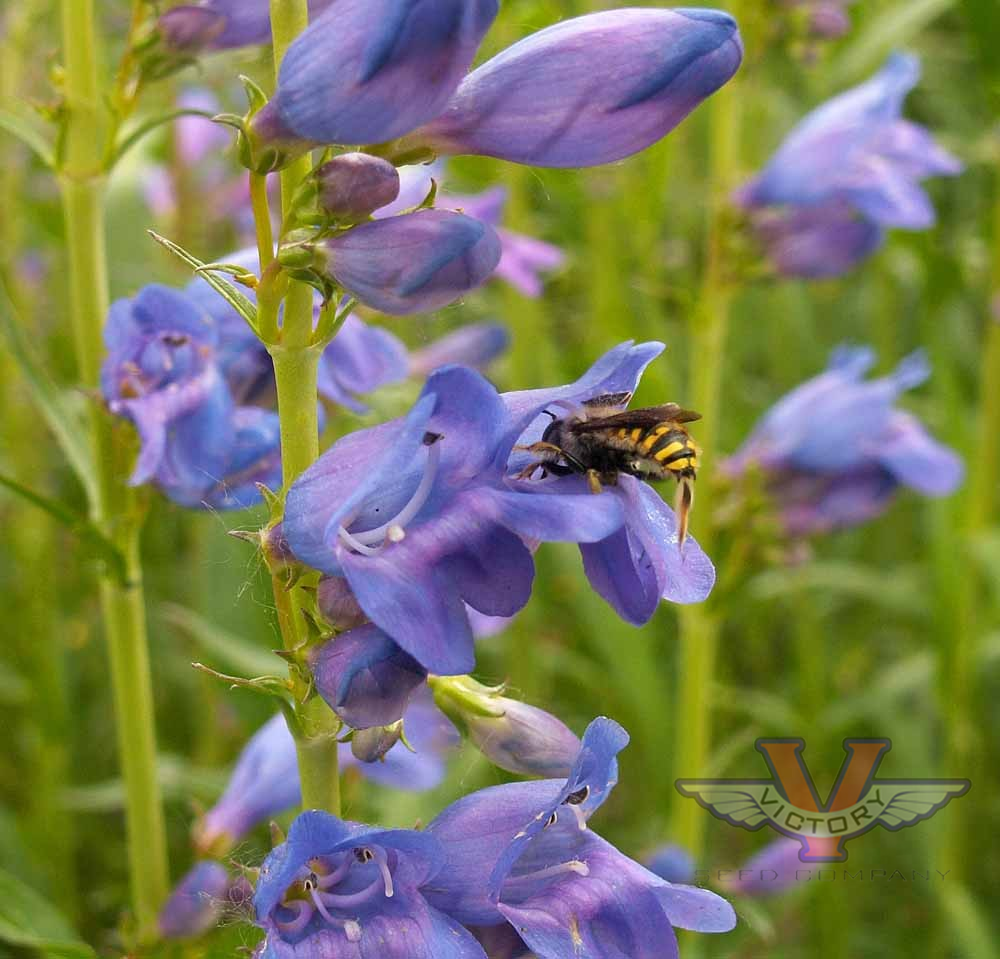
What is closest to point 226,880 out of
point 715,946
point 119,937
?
point 119,937

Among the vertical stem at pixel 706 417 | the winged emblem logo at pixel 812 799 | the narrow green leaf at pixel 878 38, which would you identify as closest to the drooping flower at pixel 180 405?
the winged emblem logo at pixel 812 799

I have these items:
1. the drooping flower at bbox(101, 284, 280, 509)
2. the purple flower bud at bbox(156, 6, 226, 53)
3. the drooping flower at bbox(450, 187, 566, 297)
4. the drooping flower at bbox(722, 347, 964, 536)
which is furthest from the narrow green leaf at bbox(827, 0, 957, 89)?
the drooping flower at bbox(101, 284, 280, 509)

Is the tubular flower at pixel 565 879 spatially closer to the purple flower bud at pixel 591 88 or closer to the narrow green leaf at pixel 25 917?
the purple flower bud at pixel 591 88

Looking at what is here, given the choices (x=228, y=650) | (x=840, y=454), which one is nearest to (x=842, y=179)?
(x=840, y=454)

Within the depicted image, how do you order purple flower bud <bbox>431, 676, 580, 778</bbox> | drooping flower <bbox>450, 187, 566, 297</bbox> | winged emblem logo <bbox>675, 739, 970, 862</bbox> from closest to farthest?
purple flower bud <bbox>431, 676, 580, 778</bbox> < winged emblem logo <bbox>675, 739, 970, 862</bbox> < drooping flower <bbox>450, 187, 566, 297</bbox>

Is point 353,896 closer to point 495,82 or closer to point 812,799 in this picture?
point 495,82

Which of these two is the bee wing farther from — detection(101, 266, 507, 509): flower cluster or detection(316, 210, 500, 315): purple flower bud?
detection(101, 266, 507, 509): flower cluster
